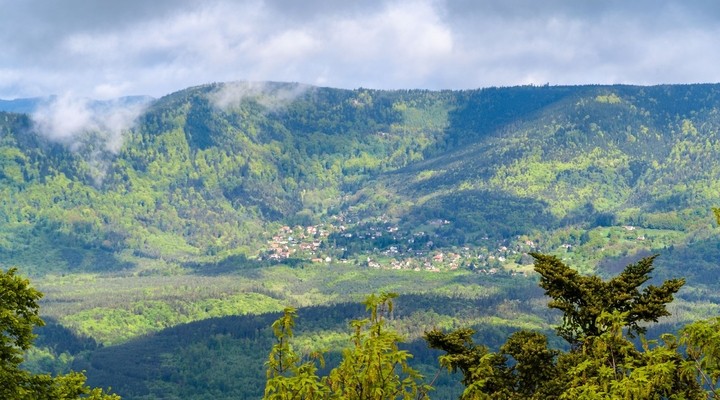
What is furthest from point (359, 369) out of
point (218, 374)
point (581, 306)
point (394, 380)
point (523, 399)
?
point (218, 374)

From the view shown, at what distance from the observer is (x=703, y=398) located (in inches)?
1276

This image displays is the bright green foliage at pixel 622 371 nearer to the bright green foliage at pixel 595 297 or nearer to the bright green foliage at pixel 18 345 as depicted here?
the bright green foliage at pixel 595 297

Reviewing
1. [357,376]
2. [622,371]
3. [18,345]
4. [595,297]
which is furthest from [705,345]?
[18,345]

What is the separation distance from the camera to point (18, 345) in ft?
127

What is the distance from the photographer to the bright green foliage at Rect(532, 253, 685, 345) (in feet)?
128

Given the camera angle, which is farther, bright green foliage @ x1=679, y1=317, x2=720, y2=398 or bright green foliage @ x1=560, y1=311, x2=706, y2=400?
bright green foliage @ x1=560, y1=311, x2=706, y2=400

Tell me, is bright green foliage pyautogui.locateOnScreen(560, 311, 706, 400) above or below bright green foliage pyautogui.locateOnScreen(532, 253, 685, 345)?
below

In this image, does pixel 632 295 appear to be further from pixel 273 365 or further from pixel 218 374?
pixel 218 374

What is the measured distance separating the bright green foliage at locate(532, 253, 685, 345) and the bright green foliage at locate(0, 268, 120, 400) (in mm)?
20686

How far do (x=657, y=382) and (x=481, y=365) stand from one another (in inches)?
302

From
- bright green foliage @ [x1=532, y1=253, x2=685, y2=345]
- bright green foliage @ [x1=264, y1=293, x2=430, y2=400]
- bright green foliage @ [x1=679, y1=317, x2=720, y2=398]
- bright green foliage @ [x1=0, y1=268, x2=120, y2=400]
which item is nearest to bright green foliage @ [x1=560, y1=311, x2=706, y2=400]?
bright green foliage @ [x1=679, y1=317, x2=720, y2=398]

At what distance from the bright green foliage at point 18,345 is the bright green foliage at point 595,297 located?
67.9 ft

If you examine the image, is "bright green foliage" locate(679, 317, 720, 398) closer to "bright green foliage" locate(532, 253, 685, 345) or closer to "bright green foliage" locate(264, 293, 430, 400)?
"bright green foliage" locate(532, 253, 685, 345)

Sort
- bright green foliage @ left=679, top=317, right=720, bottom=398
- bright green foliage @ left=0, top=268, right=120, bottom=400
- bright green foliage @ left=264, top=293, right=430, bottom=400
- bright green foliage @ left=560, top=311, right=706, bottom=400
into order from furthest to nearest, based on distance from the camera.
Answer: bright green foliage @ left=0, top=268, right=120, bottom=400 → bright green foliage @ left=560, top=311, right=706, bottom=400 → bright green foliage @ left=679, top=317, right=720, bottom=398 → bright green foliage @ left=264, top=293, right=430, bottom=400
